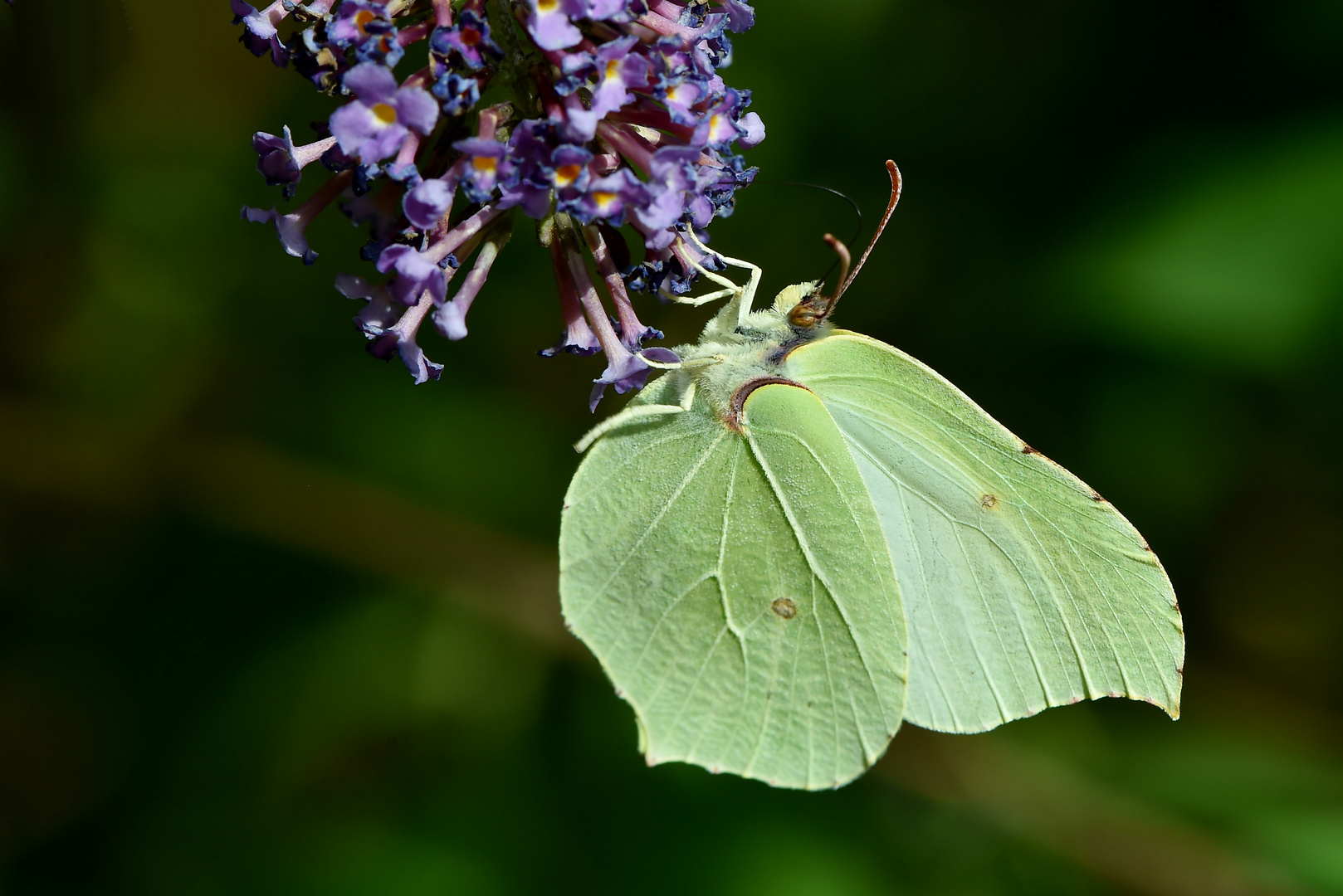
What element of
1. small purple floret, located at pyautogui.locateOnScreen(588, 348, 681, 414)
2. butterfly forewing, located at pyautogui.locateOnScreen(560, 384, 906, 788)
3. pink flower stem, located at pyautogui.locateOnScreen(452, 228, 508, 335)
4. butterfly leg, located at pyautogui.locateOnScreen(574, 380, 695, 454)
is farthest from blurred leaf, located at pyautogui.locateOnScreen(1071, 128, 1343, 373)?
pink flower stem, located at pyautogui.locateOnScreen(452, 228, 508, 335)

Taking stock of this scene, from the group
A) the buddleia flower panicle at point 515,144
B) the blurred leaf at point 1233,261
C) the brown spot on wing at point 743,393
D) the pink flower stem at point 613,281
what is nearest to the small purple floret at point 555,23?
the buddleia flower panicle at point 515,144

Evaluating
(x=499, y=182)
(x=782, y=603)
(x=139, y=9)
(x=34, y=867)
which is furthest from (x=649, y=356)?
(x=34, y=867)

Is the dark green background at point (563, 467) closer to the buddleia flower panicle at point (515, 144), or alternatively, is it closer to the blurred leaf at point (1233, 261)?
the blurred leaf at point (1233, 261)

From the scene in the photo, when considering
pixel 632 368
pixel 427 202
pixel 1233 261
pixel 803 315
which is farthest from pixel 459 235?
pixel 1233 261

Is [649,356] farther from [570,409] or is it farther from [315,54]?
[570,409]

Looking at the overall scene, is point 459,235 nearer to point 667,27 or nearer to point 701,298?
point 667,27

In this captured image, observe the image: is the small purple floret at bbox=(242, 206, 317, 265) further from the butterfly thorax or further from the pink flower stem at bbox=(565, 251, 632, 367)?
the butterfly thorax

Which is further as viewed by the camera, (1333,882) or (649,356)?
(1333,882)
